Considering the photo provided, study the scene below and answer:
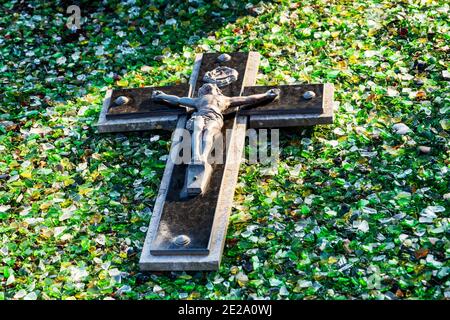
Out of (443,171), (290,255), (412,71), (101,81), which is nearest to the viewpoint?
(290,255)

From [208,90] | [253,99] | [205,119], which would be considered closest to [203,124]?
[205,119]

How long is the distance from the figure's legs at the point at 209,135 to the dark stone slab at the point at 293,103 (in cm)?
39

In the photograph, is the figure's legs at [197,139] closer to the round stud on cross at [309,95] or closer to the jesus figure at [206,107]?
the jesus figure at [206,107]

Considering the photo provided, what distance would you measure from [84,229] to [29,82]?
2625mm

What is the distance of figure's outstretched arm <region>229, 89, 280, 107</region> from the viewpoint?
29.1ft

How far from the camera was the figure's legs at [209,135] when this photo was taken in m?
8.37

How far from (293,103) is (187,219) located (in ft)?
5.56

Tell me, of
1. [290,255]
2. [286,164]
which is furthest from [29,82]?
[290,255]

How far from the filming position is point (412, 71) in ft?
31.2

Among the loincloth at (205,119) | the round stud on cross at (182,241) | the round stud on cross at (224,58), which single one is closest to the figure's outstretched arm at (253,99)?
the loincloth at (205,119)
